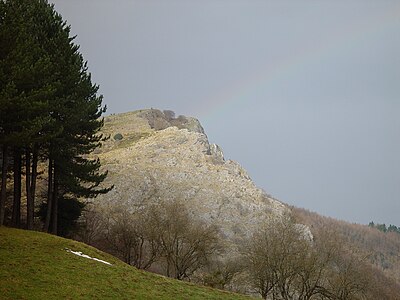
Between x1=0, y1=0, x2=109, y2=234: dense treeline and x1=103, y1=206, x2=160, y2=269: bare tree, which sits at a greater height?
x1=0, y1=0, x2=109, y2=234: dense treeline

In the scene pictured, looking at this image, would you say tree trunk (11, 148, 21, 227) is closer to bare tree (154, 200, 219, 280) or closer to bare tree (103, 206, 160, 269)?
bare tree (103, 206, 160, 269)

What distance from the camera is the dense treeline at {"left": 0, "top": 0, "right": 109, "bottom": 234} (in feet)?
77.0

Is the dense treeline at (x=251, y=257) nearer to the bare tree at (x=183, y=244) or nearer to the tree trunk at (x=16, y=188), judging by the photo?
the bare tree at (x=183, y=244)

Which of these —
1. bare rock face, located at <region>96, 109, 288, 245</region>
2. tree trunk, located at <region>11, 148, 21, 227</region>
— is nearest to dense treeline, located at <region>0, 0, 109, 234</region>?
tree trunk, located at <region>11, 148, 21, 227</region>

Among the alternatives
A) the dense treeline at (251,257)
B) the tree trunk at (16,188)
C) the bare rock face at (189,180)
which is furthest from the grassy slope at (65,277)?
the bare rock face at (189,180)

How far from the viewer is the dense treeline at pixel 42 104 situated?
23.5 meters

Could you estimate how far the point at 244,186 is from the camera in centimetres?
6819

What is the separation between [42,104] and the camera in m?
24.3

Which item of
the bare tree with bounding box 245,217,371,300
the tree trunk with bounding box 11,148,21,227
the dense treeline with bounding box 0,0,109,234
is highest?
the dense treeline with bounding box 0,0,109,234

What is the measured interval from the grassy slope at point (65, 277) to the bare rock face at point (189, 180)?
3287 centimetres

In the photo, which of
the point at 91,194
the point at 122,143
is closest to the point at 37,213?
the point at 91,194

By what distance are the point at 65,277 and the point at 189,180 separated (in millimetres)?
47462

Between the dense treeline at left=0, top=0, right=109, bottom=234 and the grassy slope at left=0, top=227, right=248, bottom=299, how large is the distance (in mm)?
5077

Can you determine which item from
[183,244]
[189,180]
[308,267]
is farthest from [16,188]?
[189,180]
